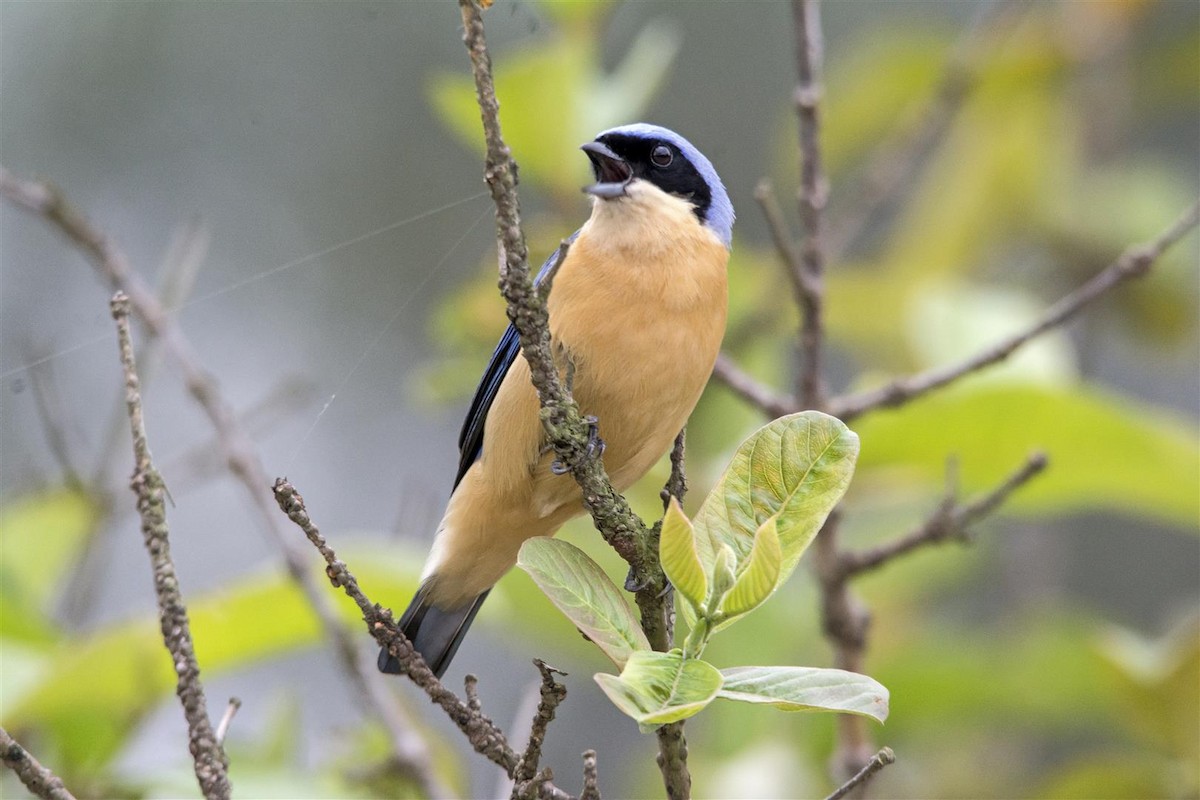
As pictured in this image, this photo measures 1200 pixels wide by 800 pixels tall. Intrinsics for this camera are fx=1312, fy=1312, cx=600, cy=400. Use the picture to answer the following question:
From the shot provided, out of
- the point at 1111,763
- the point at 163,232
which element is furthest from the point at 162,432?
the point at 1111,763

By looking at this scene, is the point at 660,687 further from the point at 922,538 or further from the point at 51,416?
the point at 51,416

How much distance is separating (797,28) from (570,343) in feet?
3.16

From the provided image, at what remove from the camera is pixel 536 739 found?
5.66ft

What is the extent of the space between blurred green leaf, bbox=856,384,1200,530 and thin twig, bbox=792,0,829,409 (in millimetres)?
354

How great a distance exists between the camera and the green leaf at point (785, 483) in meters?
1.94

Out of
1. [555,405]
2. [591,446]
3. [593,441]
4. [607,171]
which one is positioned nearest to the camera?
[555,405]

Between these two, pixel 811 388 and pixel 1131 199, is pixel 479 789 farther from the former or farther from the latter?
pixel 1131 199

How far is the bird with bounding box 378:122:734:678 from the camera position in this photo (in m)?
2.88

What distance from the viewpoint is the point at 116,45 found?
8.45m

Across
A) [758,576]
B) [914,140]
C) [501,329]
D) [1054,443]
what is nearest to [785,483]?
[758,576]

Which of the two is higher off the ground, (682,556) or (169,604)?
(169,604)

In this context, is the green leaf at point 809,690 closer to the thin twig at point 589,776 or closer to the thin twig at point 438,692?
the thin twig at point 589,776

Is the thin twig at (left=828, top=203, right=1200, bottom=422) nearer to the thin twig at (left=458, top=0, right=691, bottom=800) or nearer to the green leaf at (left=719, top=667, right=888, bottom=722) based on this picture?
the thin twig at (left=458, top=0, right=691, bottom=800)

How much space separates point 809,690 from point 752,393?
163cm
